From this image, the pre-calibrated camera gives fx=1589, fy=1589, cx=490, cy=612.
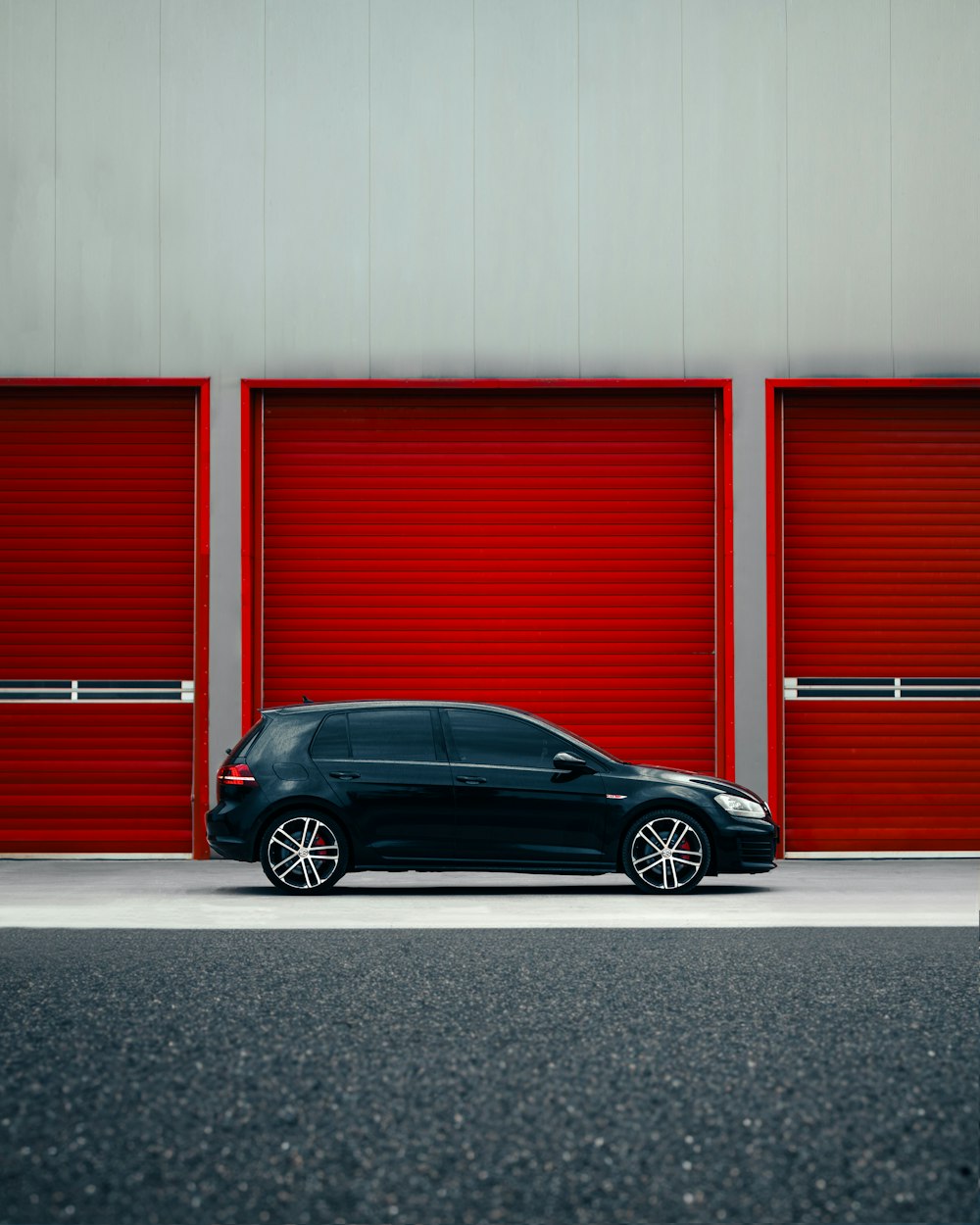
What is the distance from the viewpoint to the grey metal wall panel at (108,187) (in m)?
15.5

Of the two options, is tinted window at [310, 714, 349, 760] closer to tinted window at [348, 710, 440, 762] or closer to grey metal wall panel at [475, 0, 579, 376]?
tinted window at [348, 710, 440, 762]

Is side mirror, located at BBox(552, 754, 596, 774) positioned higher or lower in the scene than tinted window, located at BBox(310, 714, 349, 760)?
lower

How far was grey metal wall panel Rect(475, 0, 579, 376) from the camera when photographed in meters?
15.6

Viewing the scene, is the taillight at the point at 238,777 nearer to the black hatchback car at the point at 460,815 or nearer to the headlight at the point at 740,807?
the black hatchback car at the point at 460,815

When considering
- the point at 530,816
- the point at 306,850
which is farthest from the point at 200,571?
the point at 530,816

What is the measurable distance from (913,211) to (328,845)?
8.80 m

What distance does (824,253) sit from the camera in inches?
617

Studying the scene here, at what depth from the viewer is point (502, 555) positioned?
15.5m

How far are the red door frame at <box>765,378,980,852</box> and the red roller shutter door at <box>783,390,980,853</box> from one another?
98 millimetres

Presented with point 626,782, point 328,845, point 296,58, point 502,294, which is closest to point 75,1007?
point 328,845

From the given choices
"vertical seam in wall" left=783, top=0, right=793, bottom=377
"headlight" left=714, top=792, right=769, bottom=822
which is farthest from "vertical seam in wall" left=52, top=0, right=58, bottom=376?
"headlight" left=714, top=792, right=769, bottom=822

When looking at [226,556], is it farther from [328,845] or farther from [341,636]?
[328,845]

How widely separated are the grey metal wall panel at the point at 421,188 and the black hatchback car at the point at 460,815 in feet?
16.5

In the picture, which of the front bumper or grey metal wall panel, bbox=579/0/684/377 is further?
grey metal wall panel, bbox=579/0/684/377
